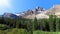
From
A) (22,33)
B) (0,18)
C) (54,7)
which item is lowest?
(22,33)

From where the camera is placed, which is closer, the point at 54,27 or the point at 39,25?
the point at 54,27

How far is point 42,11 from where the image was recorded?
22359 millimetres

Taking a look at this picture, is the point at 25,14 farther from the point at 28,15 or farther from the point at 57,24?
the point at 57,24

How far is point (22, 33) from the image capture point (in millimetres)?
9203

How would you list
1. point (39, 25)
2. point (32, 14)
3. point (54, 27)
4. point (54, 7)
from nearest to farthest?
1. point (54, 27)
2. point (39, 25)
3. point (32, 14)
4. point (54, 7)

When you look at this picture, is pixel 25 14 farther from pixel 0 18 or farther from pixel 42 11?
pixel 0 18

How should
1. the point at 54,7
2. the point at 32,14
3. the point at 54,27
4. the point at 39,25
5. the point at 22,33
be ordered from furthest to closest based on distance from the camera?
the point at 54,7
the point at 32,14
the point at 39,25
the point at 54,27
the point at 22,33

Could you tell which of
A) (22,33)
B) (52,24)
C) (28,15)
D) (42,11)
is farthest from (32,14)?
(22,33)

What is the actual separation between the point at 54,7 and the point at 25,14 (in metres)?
4.49

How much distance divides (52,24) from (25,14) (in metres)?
8.06

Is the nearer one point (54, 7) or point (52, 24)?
point (52, 24)

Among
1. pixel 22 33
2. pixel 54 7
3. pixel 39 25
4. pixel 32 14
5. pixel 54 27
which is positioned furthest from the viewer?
pixel 54 7

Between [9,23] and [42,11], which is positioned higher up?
[42,11]

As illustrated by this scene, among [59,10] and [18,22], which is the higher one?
[59,10]
